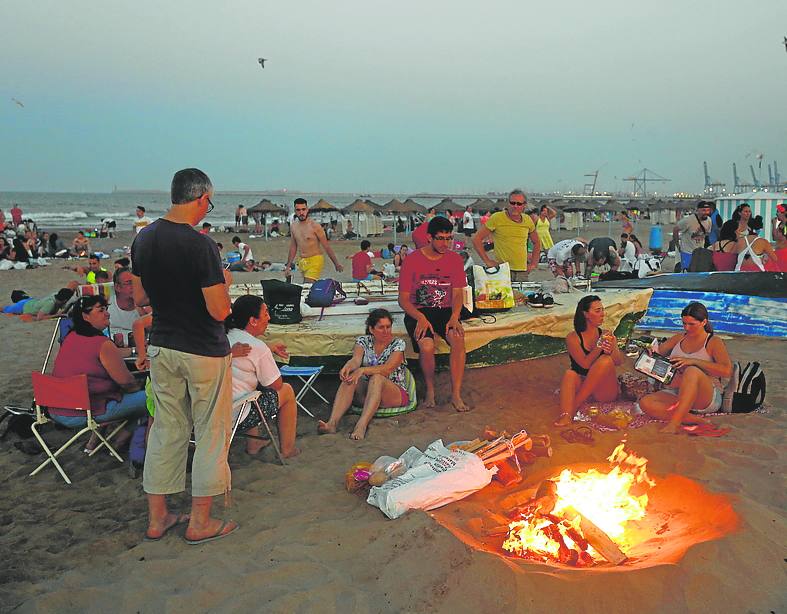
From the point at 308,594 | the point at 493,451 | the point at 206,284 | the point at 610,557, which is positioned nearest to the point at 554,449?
the point at 493,451

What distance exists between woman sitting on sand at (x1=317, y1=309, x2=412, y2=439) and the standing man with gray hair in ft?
5.10

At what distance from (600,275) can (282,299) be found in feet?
16.1

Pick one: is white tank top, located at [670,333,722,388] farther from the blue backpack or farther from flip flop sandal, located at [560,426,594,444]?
the blue backpack

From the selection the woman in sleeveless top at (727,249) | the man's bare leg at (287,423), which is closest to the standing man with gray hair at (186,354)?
the man's bare leg at (287,423)

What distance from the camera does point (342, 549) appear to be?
2902mm

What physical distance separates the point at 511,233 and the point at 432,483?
4.16m

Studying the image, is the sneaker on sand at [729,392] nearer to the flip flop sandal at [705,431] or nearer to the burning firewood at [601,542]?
the flip flop sandal at [705,431]

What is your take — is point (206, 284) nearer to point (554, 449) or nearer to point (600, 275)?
point (554, 449)

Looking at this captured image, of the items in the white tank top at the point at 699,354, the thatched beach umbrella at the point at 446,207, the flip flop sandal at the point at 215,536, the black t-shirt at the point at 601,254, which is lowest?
the flip flop sandal at the point at 215,536

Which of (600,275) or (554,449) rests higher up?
(600,275)

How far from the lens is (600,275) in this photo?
8391mm

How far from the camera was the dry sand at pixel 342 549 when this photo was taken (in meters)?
2.48

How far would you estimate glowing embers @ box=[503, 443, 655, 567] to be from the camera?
2.81 m

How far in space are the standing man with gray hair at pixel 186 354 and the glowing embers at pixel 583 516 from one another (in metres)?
1.53
